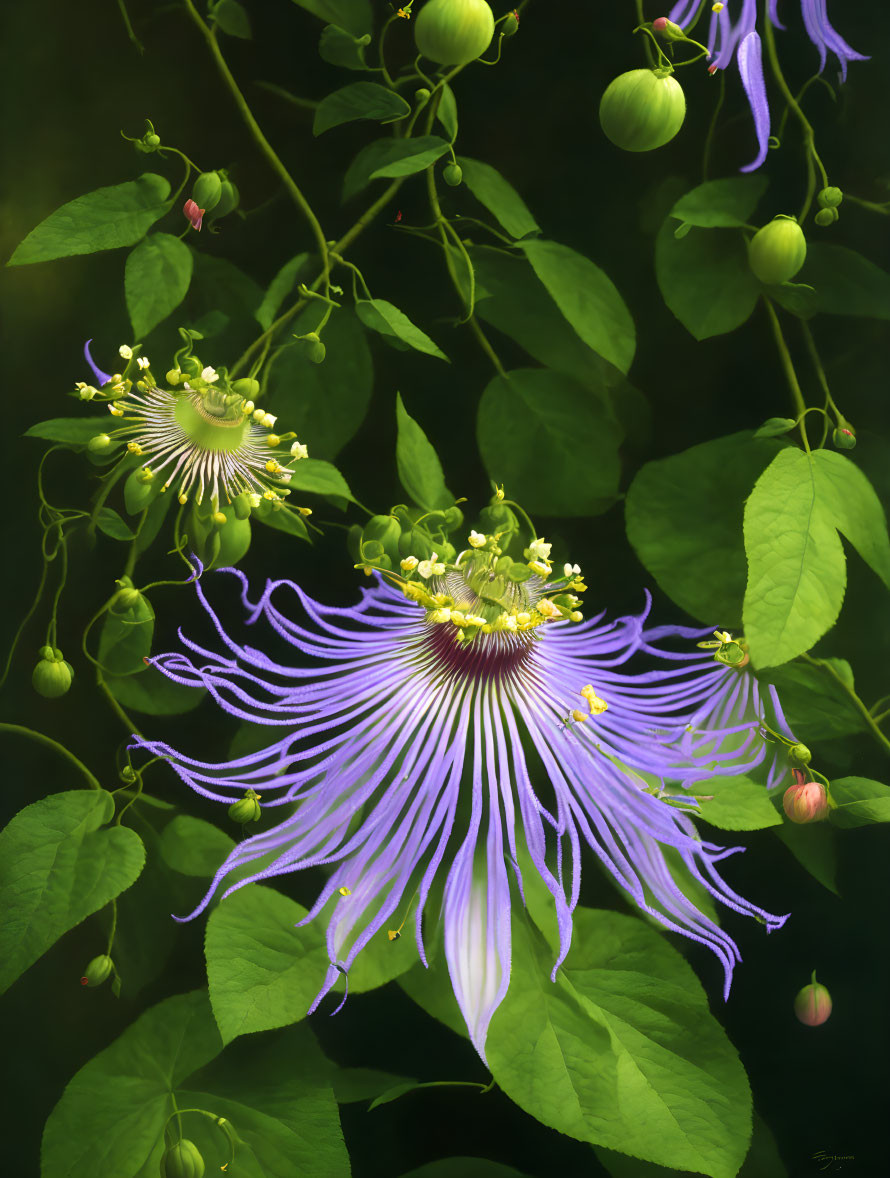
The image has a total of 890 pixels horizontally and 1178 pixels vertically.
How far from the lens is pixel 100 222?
900mm

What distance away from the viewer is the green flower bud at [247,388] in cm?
92

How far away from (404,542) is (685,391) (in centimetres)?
29

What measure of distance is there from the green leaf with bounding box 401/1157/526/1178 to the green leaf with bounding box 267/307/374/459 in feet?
2.10

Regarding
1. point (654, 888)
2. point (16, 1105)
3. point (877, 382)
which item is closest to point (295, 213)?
point (877, 382)

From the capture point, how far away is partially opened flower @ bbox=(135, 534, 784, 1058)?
932 millimetres

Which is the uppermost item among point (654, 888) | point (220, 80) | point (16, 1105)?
point (220, 80)

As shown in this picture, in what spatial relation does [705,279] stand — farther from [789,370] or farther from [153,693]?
[153,693]

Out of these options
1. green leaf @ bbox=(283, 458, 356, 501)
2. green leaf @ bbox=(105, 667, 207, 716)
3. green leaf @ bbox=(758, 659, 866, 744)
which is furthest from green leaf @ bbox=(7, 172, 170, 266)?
green leaf @ bbox=(758, 659, 866, 744)

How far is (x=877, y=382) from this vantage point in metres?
0.99

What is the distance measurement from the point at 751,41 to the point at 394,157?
0.33m

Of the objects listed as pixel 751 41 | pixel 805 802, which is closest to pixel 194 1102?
pixel 805 802

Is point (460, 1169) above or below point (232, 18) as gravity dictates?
below

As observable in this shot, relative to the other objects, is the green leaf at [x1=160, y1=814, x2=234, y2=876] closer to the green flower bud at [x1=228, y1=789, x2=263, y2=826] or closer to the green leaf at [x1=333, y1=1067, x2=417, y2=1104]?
the green flower bud at [x1=228, y1=789, x2=263, y2=826]

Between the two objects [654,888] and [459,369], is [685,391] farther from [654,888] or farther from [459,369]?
[654,888]
